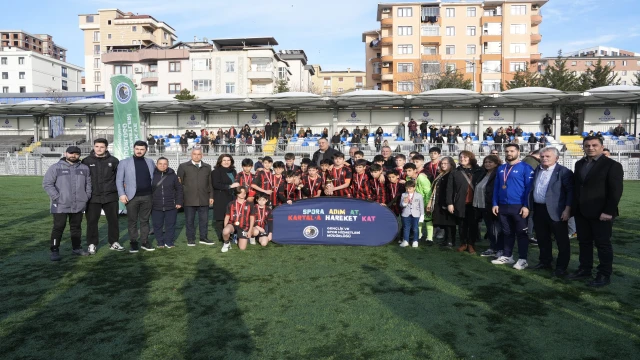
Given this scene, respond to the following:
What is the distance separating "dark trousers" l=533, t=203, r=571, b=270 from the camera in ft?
20.1

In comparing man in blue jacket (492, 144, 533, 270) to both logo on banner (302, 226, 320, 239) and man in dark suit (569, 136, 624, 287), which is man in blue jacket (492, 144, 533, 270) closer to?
man in dark suit (569, 136, 624, 287)

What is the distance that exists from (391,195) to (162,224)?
4.35 meters

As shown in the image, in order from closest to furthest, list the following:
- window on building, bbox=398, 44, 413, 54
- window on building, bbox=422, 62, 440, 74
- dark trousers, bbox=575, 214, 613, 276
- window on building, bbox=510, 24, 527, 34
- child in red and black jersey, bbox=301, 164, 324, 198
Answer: dark trousers, bbox=575, 214, 613, 276, child in red and black jersey, bbox=301, 164, 324, 198, window on building, bbox=422, 62, 440, 74, window on building, bbox=510, 24, 527, 34, window on building, bbox=398, 44, 413, 54

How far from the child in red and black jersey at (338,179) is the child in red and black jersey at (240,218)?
168cm

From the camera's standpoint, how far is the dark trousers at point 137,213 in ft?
24.9

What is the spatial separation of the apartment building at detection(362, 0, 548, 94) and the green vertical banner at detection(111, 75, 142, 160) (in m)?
51.4

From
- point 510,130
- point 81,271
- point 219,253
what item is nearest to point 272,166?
point 219,253

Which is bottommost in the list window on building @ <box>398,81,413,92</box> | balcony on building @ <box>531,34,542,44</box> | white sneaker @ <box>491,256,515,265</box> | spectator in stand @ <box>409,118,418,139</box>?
white sneaker @ <box>491,256,515,265</box>

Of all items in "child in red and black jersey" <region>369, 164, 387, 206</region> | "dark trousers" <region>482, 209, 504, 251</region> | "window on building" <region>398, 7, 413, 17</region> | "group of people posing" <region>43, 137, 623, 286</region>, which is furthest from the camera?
"window on building" <region>398, 7, 413, 17</region>

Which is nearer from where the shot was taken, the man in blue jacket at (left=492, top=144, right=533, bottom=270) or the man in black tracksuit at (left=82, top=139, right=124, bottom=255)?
the man in blue jacket at (left=492, top=144, right=533, bottom=270)

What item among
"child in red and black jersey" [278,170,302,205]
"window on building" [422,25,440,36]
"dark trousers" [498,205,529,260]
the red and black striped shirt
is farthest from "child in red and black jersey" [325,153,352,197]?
"window on building" [422,25,440,36]

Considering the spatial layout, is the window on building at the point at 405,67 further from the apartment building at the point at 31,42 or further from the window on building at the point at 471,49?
the apartment building at the point at 31,42

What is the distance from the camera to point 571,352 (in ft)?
12.5

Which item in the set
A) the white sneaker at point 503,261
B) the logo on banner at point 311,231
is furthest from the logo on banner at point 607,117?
the logo on banner at point 311,231
